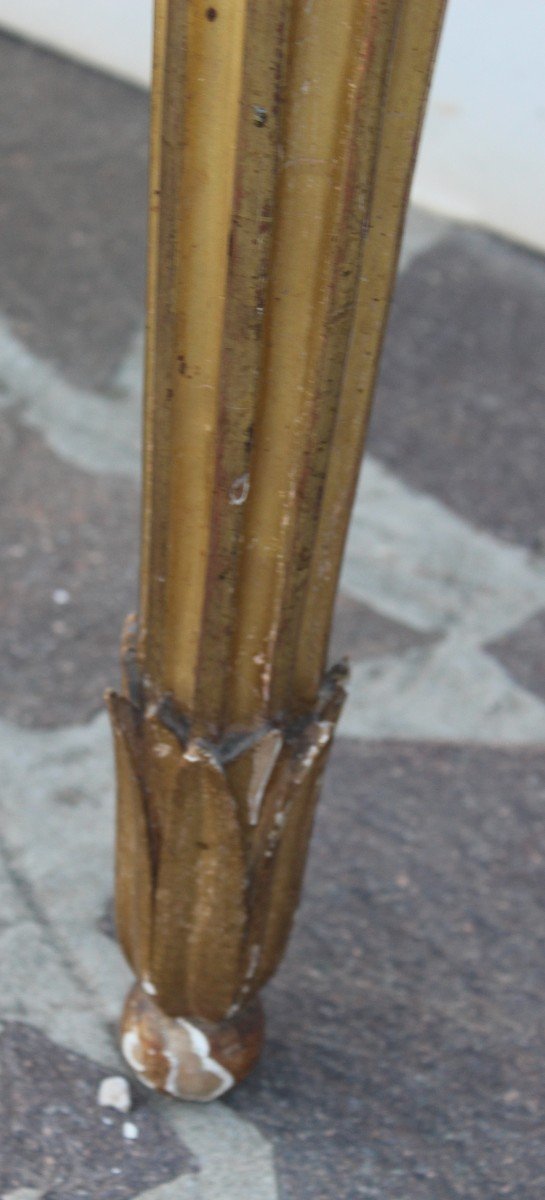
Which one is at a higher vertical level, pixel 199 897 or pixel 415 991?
pixel 199 897

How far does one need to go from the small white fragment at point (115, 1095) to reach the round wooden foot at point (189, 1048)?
0.08 feet

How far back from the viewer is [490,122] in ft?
8.73

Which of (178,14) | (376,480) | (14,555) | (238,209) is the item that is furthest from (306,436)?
(376,480)

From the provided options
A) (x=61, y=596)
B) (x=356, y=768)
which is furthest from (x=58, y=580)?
(x=356, y=768)

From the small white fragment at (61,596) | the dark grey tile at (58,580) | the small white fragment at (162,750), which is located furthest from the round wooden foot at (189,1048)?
the small white fragment at (61,596)

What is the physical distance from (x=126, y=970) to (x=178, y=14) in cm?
95

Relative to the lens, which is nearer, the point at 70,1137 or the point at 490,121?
the point at 70,1137

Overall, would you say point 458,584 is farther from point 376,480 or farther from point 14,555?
point 14,555

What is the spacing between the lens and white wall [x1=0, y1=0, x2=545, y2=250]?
2.55 metres

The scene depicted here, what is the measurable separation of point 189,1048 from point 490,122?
79.9 inches

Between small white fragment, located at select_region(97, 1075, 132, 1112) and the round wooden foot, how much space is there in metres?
0.02

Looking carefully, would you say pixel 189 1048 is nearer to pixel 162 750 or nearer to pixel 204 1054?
pixel 204 1054

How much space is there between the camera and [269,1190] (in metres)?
1.18

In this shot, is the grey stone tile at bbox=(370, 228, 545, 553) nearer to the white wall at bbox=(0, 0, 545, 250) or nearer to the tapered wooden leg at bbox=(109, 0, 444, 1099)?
the white wall at bbox=(0, 0, 545, 250)
